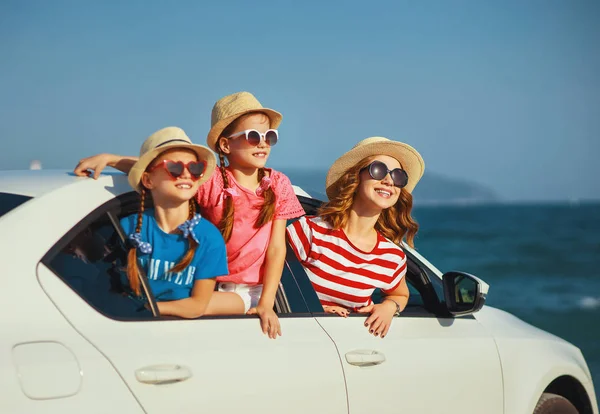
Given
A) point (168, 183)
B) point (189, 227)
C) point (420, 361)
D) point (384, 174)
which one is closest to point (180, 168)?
point (168, 183)

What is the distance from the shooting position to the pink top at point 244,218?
3.67 m

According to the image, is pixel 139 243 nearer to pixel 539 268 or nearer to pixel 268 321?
pixel 268 321

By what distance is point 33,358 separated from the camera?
2.49 meters

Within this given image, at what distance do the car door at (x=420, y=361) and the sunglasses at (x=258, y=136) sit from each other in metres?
0.61

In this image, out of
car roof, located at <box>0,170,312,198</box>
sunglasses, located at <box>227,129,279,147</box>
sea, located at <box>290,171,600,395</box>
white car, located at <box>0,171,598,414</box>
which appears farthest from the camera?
sea, located at <box>290,171,600,395</box>

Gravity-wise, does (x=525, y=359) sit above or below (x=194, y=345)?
below

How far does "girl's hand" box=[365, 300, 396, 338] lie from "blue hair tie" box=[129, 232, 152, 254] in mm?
1039

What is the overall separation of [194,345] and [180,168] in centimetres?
73

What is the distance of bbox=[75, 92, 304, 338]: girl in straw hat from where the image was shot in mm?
3623

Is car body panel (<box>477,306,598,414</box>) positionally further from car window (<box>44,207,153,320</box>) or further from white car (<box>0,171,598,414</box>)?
car window (<box>44,207,153,320</box>)

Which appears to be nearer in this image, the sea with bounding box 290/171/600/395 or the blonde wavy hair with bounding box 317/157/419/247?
the blonde wavy hair with bounding box 317/157/419/247

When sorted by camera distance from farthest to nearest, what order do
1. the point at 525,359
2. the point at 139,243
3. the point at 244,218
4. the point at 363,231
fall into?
the point at 363,231 < the point at 525,359 < the point at 244,218 < the point at 139,243


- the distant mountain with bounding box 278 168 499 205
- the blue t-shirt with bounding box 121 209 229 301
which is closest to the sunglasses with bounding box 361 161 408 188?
the blue t-shirt with bounding box 121 209 229 301

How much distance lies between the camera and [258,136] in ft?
12.6
